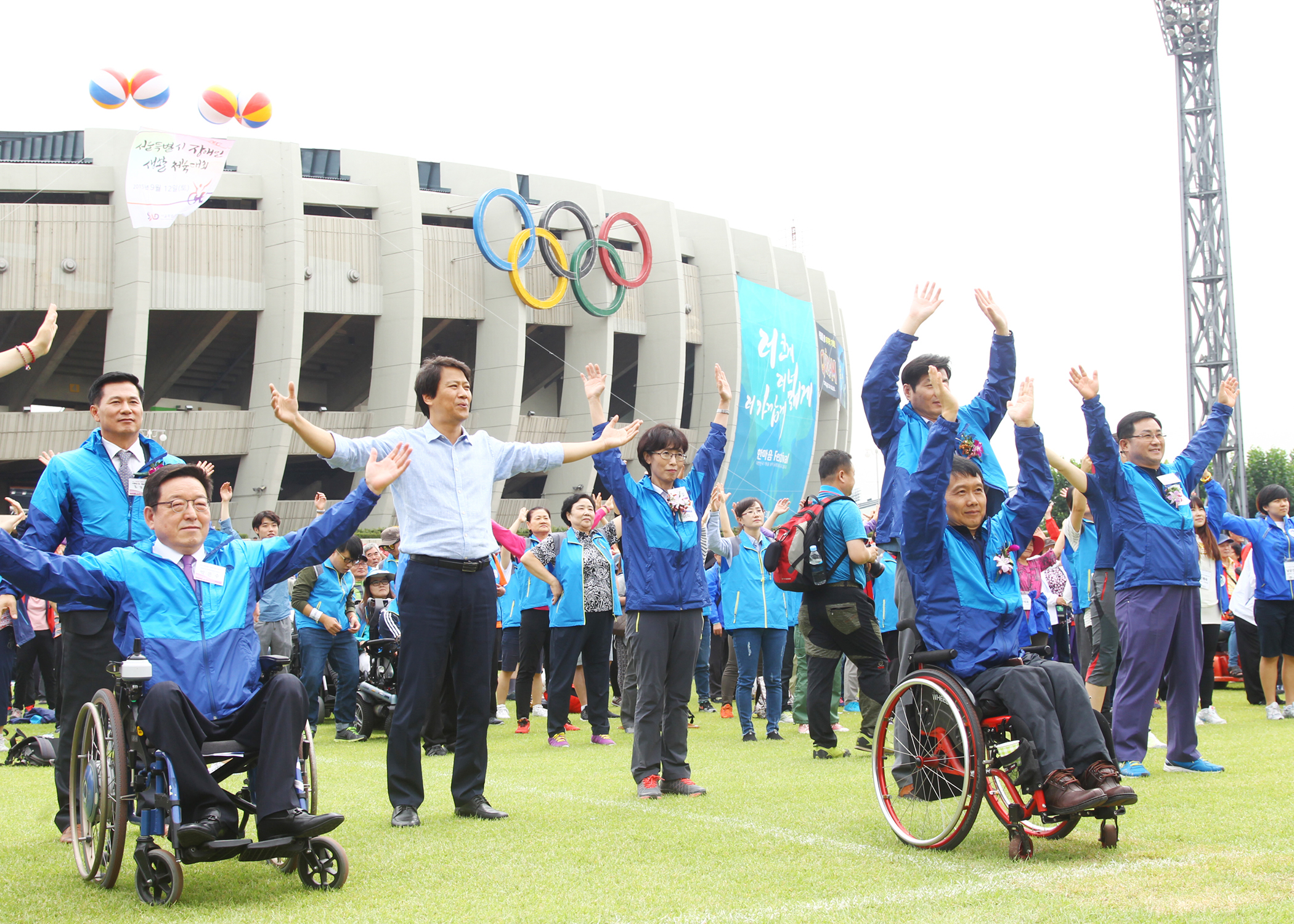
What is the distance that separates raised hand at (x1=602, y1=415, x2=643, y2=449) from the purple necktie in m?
2.19

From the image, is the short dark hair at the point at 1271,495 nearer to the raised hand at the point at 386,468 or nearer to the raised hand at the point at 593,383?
the raised hand at the point at 593,383

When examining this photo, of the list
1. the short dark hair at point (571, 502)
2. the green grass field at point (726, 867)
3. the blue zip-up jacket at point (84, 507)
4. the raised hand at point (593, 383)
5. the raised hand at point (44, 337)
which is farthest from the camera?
the short dark hair at point (571, 502)

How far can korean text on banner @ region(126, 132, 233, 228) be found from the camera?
17.5m

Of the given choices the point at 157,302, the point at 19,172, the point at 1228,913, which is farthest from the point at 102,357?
the point at 1228,913

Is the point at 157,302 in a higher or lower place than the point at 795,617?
higher

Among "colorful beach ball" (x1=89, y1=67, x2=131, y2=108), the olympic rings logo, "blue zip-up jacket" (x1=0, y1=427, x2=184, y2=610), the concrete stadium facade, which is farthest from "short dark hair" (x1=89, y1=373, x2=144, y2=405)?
the olympic rings logo

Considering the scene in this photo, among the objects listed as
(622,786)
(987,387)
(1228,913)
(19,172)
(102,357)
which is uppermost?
(19,172)

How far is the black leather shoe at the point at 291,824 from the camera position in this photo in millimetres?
3605

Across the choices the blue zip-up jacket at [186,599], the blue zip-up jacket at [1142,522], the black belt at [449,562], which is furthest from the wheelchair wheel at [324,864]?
the blue zip-up jacket at [1142,522]

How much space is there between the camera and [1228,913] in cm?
317

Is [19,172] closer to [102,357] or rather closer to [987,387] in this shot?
[102,357]

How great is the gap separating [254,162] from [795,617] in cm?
2699

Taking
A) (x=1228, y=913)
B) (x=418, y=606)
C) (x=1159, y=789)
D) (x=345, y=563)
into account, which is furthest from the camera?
(x=345, y=563)

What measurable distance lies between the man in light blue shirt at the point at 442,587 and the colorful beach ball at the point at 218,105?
14525 millimetres
